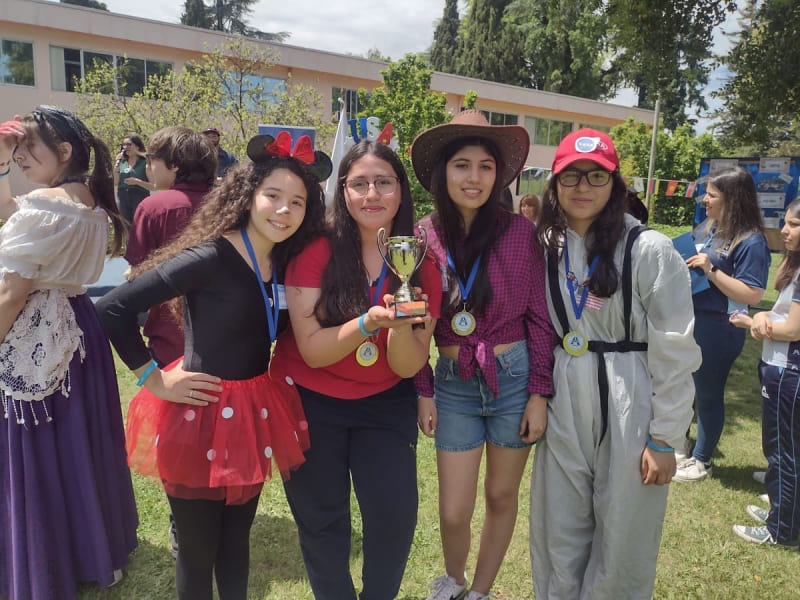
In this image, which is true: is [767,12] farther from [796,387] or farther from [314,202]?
[314,202]

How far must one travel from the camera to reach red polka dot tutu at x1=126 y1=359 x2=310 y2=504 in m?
2.06

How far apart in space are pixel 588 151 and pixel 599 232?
0.33 meters

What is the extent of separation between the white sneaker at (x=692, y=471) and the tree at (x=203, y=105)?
12183 mm

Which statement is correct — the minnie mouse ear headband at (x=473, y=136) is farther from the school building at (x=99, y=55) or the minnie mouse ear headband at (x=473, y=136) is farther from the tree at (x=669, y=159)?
the tree at (x=669, y=159)

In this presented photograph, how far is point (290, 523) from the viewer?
358 cm

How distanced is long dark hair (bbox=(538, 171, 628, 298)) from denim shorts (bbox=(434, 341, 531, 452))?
1.42 feet

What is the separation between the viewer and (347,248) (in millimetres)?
2213

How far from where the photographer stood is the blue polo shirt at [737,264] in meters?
3.69

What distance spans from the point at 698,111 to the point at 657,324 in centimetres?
5216

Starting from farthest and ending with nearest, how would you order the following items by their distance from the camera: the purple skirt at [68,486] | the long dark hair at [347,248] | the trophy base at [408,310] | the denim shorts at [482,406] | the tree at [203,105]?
the tree at [203,105] → the purple skirt at [68,486] → the denim shorts at [482,406] → the long dark hair at [347,248] → the trophy base at [408,310]

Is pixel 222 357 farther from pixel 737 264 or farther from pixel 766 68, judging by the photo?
pixel 766 68

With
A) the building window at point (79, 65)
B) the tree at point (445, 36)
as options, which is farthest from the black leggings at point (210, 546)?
the tree at point (445, 36)

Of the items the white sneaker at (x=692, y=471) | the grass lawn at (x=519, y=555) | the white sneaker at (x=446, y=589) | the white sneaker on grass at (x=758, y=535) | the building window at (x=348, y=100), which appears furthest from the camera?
the building window at (x=348, y=100)

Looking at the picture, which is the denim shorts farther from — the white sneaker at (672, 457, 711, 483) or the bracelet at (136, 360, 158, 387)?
the white sneaker at (672, 457, 711, 483)
